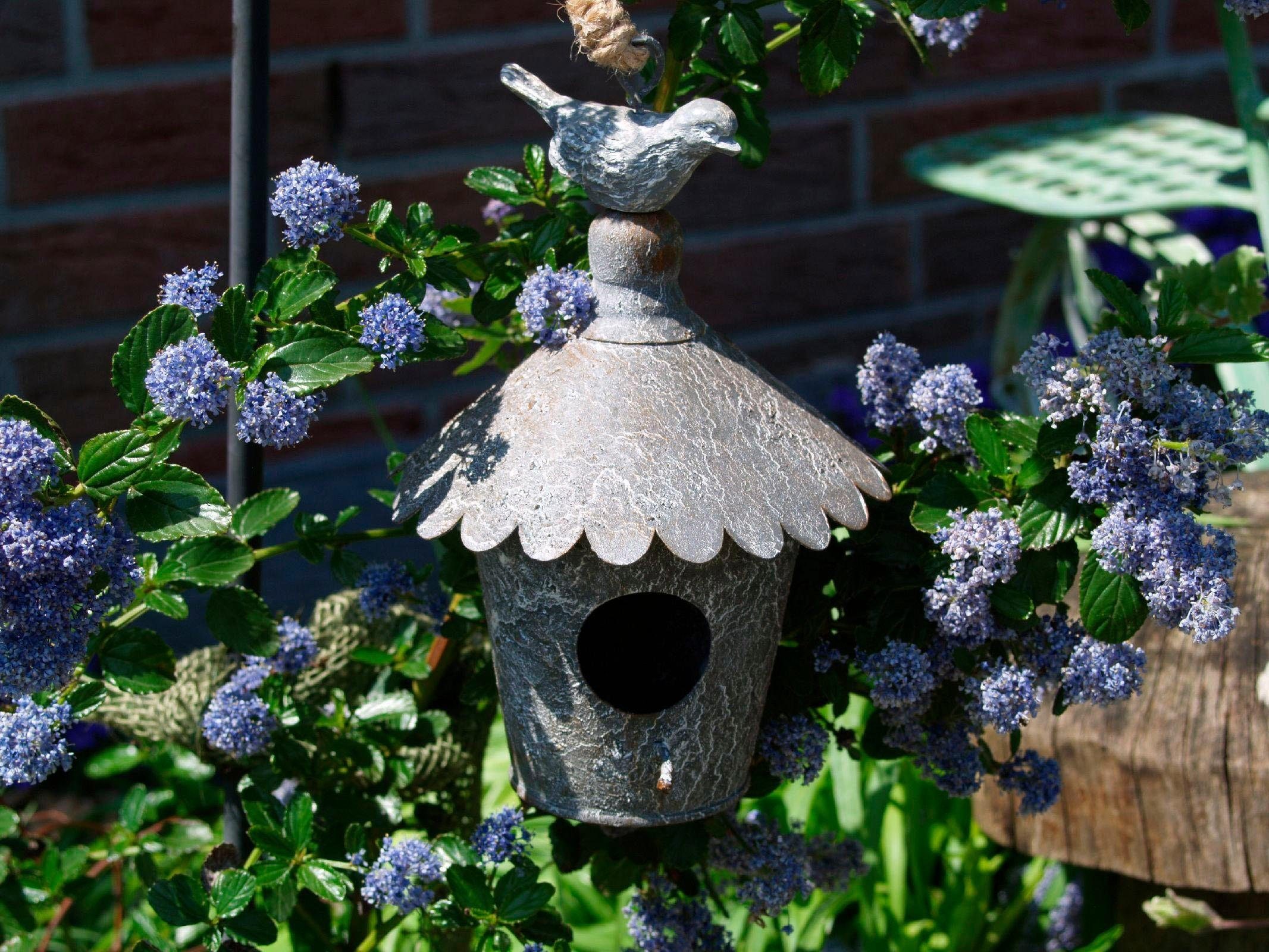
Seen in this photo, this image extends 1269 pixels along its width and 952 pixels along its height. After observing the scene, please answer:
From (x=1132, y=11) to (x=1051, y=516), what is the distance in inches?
19.7

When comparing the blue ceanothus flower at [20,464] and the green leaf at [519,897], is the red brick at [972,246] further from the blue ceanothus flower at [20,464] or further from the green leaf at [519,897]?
the blue ceanothus flower at [20,464]

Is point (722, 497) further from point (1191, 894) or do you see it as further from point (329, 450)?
point (329, 450)

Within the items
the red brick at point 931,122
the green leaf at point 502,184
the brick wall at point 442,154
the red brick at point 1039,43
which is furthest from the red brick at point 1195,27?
the green leaf at point 502,184

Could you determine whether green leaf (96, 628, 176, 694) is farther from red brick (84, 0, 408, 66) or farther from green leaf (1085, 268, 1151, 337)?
red brick (84, 0, 408, 66)

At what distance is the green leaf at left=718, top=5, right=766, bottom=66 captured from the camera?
4.40 feet

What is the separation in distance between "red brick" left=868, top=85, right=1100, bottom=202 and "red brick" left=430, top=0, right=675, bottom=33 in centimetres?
91

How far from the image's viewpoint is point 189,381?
116 cm

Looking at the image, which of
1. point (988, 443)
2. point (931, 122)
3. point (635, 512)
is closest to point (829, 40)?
point (988, 443)

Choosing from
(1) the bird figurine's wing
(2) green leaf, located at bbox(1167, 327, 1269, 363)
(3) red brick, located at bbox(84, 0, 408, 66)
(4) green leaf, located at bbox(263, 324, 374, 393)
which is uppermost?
(3) red brick, located at bbox(84, 0, 408, 66)

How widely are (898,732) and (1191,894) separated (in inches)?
36.3

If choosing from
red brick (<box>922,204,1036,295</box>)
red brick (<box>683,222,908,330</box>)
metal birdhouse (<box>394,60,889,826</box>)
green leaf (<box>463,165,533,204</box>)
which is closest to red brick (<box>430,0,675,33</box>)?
red brick (<box>683,222,908,330</box>)

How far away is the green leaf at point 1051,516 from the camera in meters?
1.26

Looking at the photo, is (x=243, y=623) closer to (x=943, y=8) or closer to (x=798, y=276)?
(x=943, y=8)

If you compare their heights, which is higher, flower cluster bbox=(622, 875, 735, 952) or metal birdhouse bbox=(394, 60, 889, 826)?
metal birdhouse bbox=(394, 60, 889, 826)
